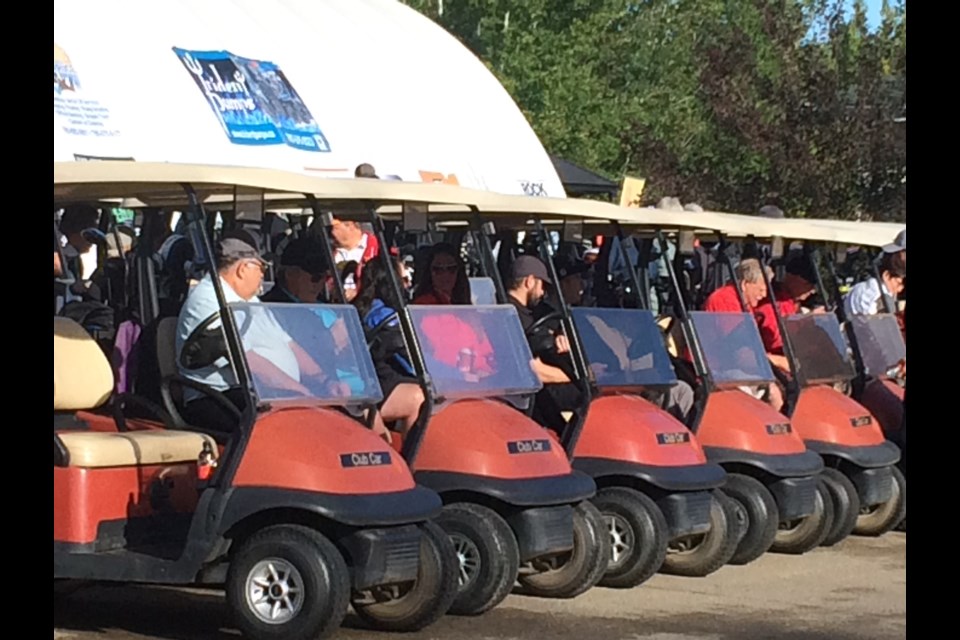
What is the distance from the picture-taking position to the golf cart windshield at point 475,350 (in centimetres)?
812

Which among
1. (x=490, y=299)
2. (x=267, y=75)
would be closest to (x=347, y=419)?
(x=490, y=299)

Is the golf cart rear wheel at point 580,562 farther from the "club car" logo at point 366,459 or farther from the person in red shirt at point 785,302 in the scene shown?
the person in red shirt at point 785,302

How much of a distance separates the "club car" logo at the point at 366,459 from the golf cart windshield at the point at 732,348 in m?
2.91

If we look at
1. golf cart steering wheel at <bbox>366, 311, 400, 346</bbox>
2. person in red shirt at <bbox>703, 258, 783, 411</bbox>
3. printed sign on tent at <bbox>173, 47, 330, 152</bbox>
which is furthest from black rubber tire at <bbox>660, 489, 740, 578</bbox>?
printed sign on tent at <bbox>173, 47, 330, 152</bbox>

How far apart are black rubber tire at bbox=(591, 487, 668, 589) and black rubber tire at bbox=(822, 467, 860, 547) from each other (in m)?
1.98

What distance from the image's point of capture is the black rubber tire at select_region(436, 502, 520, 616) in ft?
25.6

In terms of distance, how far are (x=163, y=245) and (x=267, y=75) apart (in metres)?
9.68

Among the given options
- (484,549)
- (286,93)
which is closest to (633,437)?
(484,549)

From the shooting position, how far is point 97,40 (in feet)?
50.8

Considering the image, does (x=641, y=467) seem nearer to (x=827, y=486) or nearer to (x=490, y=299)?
(x=490, y=299)

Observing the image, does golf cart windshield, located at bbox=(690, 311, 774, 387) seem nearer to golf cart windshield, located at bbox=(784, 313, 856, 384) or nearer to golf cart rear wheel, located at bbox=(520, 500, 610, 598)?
golf cart windshield, located at bbox=(784, 313, 856, 384)

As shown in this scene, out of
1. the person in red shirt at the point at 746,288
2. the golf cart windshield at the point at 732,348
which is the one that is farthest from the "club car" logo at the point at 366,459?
the person in red shirt at the point at 746,288

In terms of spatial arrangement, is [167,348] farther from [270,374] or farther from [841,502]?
[841,502]
